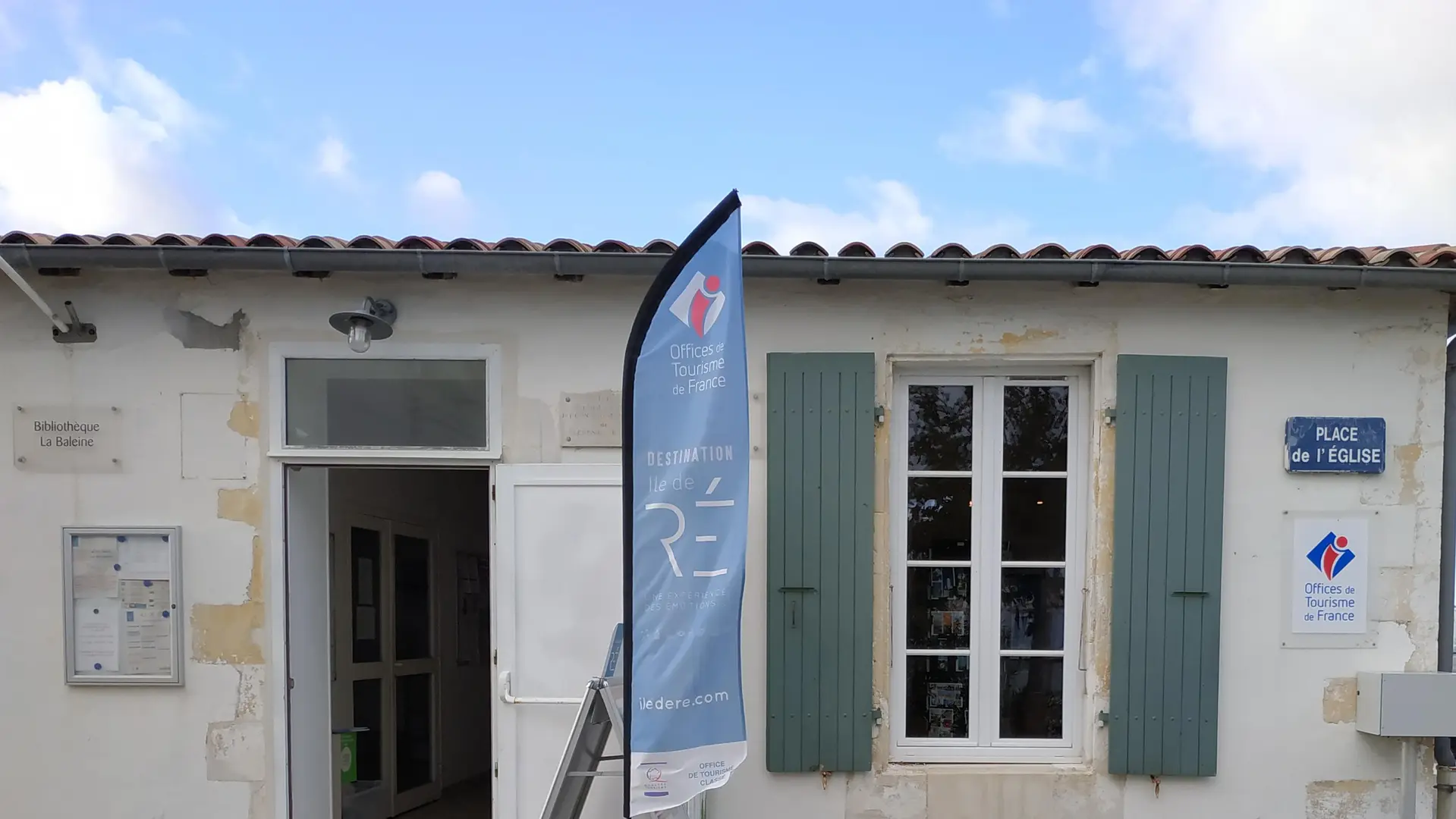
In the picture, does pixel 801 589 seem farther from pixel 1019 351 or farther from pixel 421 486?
pixel 421 486

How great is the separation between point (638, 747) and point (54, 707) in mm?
2954

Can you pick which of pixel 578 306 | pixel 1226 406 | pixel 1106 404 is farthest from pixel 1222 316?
pixel 578 306

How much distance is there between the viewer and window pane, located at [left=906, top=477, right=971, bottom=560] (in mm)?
3869

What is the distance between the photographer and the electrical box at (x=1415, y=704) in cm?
356

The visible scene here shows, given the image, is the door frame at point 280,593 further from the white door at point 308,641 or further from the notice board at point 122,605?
the notice board at point 122,605

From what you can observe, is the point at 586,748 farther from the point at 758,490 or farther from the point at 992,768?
the point at 992,768

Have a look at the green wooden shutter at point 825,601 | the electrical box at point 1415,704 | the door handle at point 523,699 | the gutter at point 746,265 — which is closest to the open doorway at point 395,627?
the door handle at point 523,699

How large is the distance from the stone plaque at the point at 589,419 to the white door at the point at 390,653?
211cm

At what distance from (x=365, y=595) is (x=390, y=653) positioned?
0.47 m

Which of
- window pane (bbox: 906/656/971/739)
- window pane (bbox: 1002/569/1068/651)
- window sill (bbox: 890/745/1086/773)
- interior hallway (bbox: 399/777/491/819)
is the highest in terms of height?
window pane (bbox: 1002/569/1068/651)

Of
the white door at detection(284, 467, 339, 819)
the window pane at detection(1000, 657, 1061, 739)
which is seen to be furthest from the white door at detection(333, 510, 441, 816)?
the window pane at detection(1000, 657, 1061, 739)

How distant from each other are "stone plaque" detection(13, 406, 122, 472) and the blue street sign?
5190 millimetres

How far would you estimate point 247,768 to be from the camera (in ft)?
12.4

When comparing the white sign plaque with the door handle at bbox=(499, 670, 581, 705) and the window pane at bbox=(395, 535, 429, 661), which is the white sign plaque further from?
the window pane at bbox=(395, 535, 429, 661)
